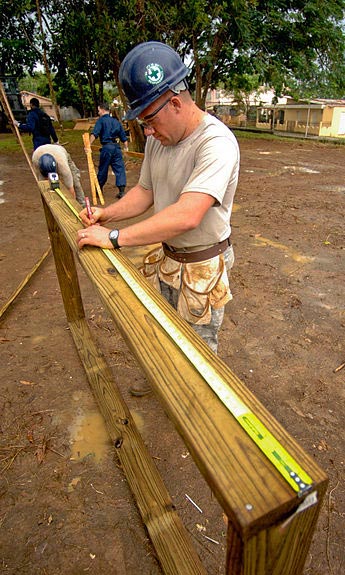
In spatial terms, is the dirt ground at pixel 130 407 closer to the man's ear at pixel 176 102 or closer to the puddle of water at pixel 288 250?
the puddle of water at pixel 288 250

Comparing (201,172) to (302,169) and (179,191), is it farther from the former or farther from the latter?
(302,169)

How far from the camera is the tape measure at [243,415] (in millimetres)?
635

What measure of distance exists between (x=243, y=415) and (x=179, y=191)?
4.44 feet

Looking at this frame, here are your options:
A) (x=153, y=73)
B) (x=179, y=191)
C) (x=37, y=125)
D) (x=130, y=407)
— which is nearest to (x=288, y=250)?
Answer: (x=130, y=407)

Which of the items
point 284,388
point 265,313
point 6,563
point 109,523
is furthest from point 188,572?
point 265,313

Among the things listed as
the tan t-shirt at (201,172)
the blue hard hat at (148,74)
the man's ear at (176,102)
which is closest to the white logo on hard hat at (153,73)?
the blue hard hat at (148,74)

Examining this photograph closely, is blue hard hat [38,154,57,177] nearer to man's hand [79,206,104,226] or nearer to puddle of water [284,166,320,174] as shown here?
man's hand [79,206,104,226]

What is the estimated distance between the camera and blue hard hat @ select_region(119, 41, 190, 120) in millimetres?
1445

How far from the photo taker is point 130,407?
2.71 metres

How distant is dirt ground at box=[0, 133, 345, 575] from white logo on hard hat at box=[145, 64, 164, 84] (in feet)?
7.02

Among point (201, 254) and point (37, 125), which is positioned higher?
point (37, 125)

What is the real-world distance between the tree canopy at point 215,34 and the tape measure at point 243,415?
41.2ft

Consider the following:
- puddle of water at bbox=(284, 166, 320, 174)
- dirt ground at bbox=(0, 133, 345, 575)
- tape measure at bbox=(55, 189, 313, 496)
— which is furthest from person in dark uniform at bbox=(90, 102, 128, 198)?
tape measure at bbox=(55, 189, 313, 496)

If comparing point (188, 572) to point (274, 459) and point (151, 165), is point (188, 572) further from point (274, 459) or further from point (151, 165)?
point (151, 165)
